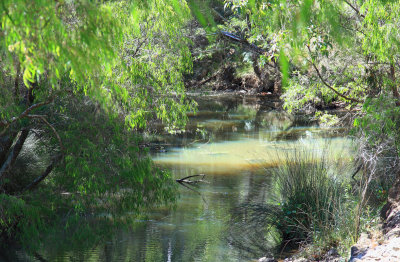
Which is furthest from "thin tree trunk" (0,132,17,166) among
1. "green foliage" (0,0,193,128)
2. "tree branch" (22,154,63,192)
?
"green foliage" (0,0,193,128)

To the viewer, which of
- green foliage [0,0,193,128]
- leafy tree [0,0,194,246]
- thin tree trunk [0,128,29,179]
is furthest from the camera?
thin tree trunk [0,128,29,179]

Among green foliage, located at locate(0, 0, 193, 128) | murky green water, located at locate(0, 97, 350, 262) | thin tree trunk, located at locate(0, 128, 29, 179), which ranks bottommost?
murky green water, located at locate(0, 97, 350, 262)

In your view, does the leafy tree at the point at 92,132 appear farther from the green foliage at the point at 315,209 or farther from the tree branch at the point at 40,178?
the green foliage at the point at 315,209

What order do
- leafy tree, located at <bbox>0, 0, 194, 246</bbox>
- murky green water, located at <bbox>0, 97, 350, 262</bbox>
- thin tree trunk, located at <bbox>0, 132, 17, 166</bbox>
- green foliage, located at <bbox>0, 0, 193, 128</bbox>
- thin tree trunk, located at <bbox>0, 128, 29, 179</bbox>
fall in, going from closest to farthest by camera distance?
green foliage, located at <bbox>0, 0, 193, 128</bbox> → leafy tree, located at <bbox>0, 0, 194, 246</bbox> → murky green water, located at <bbox>0, 97, 350, 262</bbox> → thin tree trunk, located at <bbox>0, 132, 17, 166</bbox> → thin tree trunk, located at <bbox>0, 128, 29, 179</bbox>

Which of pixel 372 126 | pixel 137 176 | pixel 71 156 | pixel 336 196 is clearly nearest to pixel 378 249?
pixel 336 196

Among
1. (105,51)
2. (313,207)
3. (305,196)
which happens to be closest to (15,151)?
(305,196)

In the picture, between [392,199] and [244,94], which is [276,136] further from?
[244,94]

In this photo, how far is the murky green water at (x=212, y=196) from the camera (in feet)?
25.4

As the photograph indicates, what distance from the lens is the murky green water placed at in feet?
25.4

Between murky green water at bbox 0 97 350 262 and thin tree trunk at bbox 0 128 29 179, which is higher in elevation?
thin tree trunk at bbox 0 128 29 179

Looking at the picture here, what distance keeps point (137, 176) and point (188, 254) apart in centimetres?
146

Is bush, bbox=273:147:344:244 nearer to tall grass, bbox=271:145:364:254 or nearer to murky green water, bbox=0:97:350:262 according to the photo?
tall grass, bbox=271:145:364:254

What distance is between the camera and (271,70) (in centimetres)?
2941

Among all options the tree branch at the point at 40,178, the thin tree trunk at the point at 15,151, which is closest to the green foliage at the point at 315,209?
the tree branch at the point at 40,178
